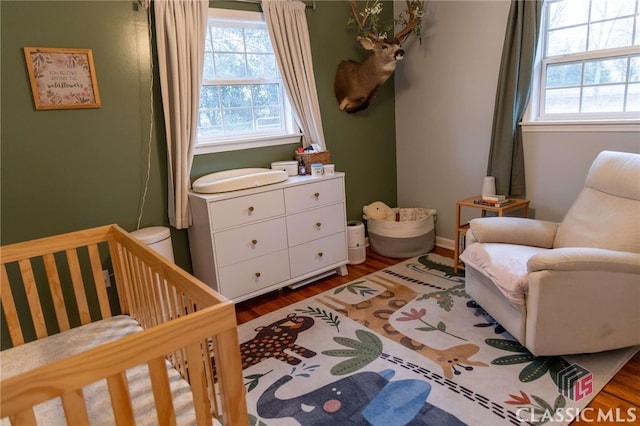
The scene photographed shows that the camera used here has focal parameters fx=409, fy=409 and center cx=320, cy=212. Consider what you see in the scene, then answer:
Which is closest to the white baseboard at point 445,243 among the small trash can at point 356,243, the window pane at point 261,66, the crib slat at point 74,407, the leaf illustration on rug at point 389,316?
the small trash can at point 356,243

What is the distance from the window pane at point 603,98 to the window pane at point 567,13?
1.54 ft

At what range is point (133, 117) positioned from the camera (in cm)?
257

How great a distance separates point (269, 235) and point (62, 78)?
1523 mm

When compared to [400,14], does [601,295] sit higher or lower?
lower

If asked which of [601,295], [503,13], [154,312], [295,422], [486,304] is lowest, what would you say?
[295,422]

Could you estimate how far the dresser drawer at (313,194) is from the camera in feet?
9.51

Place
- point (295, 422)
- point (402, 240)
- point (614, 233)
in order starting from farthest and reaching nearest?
point (402, 240) → point (614, 233) → point (295, 422)

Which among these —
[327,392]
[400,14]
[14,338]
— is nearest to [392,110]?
[400,14]

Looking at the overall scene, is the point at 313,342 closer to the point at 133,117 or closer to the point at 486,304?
the point at 486,304

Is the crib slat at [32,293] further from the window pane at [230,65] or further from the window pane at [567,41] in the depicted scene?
the window pane at [567,41]

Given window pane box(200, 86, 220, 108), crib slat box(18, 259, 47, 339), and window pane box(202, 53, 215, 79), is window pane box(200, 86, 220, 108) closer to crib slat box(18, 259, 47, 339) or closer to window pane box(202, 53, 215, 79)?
window pane box(202, 53, 215, 79)

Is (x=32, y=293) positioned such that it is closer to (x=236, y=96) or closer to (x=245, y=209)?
(x=245, y=209)

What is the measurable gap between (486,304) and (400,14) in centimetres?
267

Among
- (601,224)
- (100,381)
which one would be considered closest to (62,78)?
(100,381)
